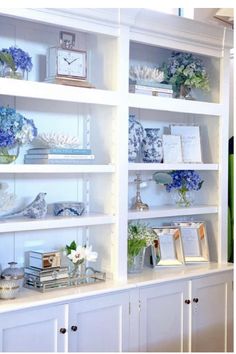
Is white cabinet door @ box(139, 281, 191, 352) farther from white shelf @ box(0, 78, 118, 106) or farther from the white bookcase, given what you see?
Result: white shelf @ box(0, 78, 118, 106)

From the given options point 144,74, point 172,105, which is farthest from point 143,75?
point 172,105

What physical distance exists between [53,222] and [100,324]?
0.55 metres

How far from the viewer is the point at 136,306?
271 cm

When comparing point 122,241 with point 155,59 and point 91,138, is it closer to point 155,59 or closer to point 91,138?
point 91,138

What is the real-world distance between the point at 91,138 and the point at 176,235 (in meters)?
0.81

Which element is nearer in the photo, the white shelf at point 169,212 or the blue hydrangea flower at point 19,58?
the blue hydrangea flower at point 19,58

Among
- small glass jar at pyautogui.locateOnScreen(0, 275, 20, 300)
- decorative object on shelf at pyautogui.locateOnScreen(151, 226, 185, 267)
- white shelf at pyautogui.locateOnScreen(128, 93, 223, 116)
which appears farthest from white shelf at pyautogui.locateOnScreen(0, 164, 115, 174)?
decorative object on shelf at pyautogui.locateOnScreen(151, 226, 185, 267)

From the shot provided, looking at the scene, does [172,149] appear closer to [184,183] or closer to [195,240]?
[184,183]

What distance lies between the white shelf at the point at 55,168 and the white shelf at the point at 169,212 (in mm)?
322

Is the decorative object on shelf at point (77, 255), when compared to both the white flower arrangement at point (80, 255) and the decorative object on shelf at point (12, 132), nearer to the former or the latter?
the white flower arrangement at point (80, 255)

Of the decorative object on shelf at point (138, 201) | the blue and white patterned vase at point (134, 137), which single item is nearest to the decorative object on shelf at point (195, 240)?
the decorative object on shelf at point (138, 201)

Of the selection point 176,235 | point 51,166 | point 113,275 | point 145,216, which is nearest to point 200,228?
point 176,235

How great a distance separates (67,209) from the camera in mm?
2713

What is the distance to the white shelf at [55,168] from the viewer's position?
7.80 ft
